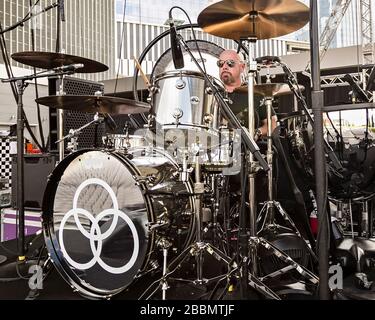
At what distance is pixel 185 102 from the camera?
7.19 feet

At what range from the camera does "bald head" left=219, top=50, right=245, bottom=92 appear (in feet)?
6.89

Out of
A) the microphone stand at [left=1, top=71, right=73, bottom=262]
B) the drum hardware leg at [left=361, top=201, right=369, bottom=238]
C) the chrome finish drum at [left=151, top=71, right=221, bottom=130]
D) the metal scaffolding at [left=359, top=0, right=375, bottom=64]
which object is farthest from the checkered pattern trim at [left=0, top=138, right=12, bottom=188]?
the metal scaffolding at [left=359, top=0, right=375, bottom=64]

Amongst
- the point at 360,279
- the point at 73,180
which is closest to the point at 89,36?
the point at 73,180

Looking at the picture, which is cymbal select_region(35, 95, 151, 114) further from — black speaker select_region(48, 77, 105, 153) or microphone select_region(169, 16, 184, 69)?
black speaker select_region(48, 77, 105, 153)

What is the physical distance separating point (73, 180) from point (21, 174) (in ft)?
1.96

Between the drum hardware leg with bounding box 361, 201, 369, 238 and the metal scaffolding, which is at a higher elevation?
the metal scaffolding

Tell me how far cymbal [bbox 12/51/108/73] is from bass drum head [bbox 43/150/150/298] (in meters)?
0.80

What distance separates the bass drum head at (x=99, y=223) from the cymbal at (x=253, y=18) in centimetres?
90

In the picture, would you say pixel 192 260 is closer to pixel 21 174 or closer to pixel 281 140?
pixel 281 140

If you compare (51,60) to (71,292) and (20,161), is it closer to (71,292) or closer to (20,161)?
(20,161)

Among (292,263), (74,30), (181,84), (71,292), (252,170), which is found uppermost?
(74,30)

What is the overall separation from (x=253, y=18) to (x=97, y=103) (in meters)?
1.01

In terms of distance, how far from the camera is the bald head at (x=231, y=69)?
2100 millimetres

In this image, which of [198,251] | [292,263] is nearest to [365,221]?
[292,263]
